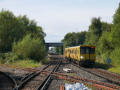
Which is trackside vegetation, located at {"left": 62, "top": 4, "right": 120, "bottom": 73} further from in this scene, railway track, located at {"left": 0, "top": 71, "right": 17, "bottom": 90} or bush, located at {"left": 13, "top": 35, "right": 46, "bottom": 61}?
bush, located at {"left": 13, "top": 35, "right": 46, "bottom": 61}

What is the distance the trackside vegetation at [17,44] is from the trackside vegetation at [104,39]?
10.2 meters

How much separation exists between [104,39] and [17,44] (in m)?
17.5

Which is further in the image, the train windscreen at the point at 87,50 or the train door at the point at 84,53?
the train windscreen at the point at 87,50

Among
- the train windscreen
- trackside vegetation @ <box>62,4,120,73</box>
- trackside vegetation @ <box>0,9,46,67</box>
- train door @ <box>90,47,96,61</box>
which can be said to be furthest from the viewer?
trackside vegetation @ <box>0,9,46,67</box>

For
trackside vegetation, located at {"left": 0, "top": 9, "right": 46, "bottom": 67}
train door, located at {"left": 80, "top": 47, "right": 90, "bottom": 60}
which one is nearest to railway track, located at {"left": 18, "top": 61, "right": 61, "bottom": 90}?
train door, located at {"left": 80, "top": 47, "right": 90, "bottom": 60}

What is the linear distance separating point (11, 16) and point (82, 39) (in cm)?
6620

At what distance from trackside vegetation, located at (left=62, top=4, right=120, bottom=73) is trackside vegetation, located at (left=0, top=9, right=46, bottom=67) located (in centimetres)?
1025

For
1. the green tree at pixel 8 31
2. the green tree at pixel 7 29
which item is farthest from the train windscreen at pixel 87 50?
the green tree at pixel 7 29

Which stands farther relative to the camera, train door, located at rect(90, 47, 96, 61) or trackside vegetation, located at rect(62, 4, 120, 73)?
trackside vegetation, located at rect(62, 4, 120, 73)

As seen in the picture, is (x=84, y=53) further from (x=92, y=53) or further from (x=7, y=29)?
(x=7, y=29)

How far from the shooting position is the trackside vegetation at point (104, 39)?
77.9ft

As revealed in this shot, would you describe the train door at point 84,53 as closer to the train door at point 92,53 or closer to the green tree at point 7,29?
the train door at point 92,53

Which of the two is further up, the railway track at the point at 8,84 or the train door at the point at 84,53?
the train door at the point at 84,53

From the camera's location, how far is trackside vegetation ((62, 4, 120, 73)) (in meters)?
23.8
